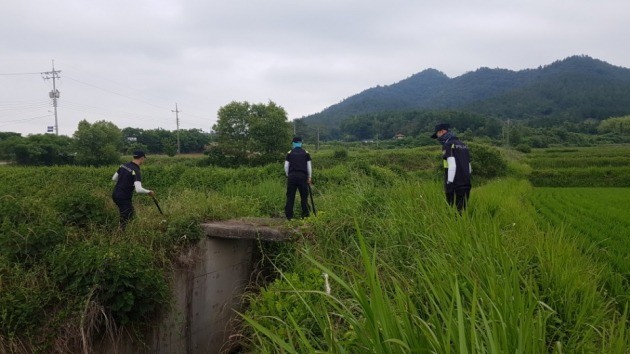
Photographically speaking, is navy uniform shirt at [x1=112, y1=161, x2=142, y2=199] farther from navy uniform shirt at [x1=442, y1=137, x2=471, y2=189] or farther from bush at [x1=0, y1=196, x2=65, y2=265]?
navy uniform shirt at [x1=442, y1=137, x2=471, y2=189]

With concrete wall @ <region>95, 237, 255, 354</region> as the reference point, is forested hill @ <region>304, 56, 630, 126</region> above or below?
above

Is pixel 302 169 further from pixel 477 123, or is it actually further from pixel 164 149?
pixel 477 123

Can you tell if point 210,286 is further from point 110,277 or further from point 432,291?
point 432,291

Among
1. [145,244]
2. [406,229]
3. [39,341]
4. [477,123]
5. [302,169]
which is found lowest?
[39,341]

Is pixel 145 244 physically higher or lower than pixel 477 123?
lower

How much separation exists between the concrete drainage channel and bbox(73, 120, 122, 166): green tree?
118 feet

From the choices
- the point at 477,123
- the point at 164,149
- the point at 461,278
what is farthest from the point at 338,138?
the point at 461,278

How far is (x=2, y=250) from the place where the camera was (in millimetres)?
5234

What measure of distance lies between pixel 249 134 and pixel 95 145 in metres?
15.0

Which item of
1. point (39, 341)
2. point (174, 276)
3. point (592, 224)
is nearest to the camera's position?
point (39, 341)

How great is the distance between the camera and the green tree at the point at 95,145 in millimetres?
39500

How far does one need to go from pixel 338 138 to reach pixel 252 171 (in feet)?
253

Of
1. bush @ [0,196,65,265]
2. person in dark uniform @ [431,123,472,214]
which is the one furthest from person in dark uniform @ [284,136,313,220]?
bush @ [0,196,65,265]

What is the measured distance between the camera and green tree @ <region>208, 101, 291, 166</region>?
42.8 meters
